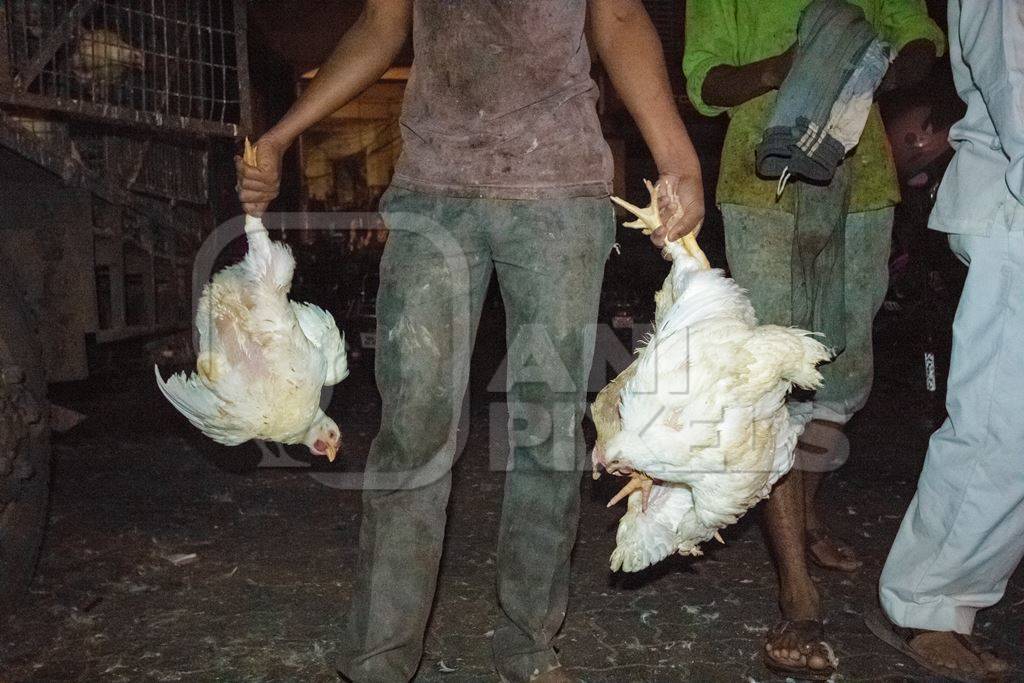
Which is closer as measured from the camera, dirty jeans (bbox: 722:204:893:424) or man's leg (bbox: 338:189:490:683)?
man's leg (bbox: 338:189:490:683)

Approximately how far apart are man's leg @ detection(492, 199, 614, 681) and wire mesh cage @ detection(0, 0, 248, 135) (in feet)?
8.56

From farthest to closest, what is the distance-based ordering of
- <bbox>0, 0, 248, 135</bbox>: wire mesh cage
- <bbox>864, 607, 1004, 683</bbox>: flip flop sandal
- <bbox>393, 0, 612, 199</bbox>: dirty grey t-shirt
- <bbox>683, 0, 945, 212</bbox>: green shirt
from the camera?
<bbox>0, 0, 248, 135</bbox>: wire mesh cage
<bbox>683, 0, 945, 212</bbox>: green shirt
<bbox>864, 607, 1004, 683</bbox>: flip flop sandal
<bbox>393, 0, 612, 199</bbox>: dirty grey t-shirt

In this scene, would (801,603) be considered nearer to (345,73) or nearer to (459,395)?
(459,395)

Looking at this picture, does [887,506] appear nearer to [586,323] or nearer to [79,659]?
[586,323]

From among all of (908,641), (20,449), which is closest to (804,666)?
(908,641)

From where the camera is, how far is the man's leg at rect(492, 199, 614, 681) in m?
2.53

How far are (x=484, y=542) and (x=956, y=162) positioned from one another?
7.68 ft

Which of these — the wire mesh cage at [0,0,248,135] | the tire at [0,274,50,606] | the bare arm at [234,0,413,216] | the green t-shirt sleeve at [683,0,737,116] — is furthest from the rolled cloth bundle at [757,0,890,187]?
the wire mesh cage at [0,0,248,135]

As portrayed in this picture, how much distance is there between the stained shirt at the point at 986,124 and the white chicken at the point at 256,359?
1.93m

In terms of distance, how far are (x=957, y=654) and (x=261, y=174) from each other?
2.43m

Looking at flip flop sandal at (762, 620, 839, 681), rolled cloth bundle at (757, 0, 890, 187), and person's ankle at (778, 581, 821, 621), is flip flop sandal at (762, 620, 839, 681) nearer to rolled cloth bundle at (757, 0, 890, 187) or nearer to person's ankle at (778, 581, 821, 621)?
person's ankle at (778, 581, 821, 621)

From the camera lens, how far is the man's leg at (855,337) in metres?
3.30

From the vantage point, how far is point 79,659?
300 cm

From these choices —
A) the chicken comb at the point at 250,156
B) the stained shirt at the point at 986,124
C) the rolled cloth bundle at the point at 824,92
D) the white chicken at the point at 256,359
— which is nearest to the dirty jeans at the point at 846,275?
the rolled cloth bundle at the point at 824,92
